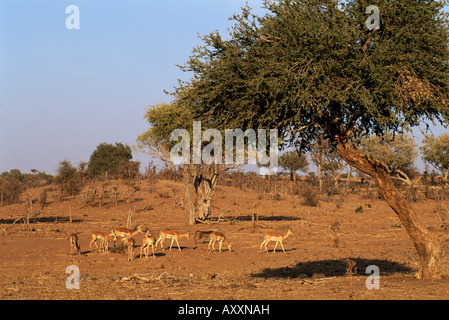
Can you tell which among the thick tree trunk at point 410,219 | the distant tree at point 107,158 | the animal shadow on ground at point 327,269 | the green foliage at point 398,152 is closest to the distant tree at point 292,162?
the green foliage at point 398,152

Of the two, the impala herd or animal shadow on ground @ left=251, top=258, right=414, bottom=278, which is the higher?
the impala herd

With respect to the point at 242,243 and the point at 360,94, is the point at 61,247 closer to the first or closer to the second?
the point at 242,243

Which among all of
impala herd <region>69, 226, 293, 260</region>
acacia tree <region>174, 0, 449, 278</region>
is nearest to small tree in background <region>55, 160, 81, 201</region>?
impala herd <region>69, 226, 293, 260</region>

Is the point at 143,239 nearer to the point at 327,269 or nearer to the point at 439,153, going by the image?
the point at 327,269

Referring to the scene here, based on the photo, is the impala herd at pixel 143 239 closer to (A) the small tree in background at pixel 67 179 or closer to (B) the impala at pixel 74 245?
(B) the impala at pixel 74 245

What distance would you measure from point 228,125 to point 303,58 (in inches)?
103

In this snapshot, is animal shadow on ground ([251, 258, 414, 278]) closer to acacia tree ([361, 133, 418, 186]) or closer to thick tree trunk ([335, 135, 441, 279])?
thick tree trunk ([335, 135, 441, 279])

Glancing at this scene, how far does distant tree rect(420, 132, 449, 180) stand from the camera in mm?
61062

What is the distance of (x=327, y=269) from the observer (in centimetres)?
1683

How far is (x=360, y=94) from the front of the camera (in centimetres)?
1160

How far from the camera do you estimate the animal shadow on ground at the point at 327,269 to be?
15.6 meters

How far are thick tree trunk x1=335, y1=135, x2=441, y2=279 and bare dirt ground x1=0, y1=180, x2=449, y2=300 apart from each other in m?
0.57

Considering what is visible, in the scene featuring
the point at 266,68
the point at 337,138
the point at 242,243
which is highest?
the point at 266,68

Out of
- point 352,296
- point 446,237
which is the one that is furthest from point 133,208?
point 352,296
